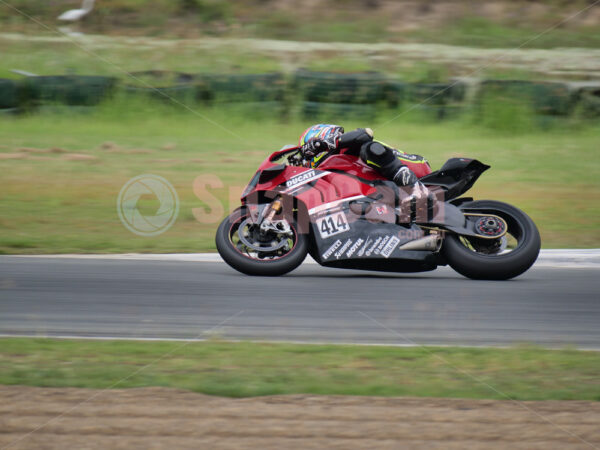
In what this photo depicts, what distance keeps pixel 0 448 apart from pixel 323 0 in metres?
24.6

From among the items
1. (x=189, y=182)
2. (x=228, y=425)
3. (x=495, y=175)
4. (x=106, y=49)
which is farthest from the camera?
(x=106, y=49)

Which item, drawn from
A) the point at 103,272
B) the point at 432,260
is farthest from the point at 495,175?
the point at 103,272

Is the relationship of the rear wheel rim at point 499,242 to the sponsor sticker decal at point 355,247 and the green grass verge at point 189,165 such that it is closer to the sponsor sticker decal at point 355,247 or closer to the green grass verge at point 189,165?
the sponsor sticker decal at point 355,247

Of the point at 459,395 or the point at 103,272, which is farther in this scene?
the point at 103,272

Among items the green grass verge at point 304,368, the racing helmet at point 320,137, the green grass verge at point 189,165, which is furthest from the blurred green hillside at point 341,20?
the green grass verge at point 304,368

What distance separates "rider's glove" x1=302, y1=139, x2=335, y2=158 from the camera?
A: 7305 mm

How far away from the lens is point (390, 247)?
6.93 meters

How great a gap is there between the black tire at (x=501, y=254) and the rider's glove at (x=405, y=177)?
50 centimetres

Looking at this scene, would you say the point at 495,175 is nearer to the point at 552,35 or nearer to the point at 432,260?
the point at 432,260

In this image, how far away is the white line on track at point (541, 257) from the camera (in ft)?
27.6

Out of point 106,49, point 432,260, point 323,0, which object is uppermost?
point 323,0

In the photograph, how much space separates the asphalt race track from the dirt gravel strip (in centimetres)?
118

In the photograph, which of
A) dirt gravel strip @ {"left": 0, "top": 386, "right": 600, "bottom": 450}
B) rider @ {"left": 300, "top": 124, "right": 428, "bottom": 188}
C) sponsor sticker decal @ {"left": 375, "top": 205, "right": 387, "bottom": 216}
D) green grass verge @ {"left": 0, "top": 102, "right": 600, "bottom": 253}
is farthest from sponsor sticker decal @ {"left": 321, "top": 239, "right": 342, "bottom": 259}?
dirt gravel strip @ {"left": 0, "top": 386, "right": 600, "bottom": 450}

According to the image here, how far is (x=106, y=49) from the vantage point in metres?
22.2
